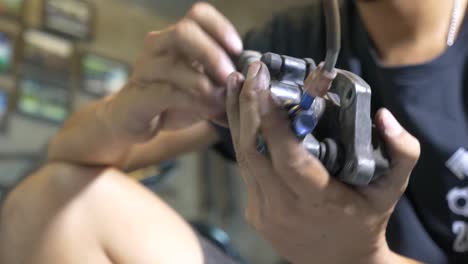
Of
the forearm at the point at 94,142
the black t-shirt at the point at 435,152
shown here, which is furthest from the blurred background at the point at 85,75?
the black t-shirt at the point at 435,152

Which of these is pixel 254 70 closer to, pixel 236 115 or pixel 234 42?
pixel 236 115

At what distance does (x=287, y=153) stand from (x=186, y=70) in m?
0.20

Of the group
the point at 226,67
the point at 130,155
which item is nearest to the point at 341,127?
the point at 226,67

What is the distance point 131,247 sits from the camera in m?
0.50

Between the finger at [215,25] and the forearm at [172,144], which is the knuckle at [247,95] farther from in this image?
the forearm at [172,144]

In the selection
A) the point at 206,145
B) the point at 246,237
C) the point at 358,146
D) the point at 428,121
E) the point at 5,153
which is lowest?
the point at 246,237

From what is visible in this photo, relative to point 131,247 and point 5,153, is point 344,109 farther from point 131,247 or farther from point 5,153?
point 5,153

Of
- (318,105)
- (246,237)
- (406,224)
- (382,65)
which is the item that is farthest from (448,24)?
(246,237)

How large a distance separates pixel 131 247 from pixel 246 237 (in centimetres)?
94

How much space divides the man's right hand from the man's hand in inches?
4.6

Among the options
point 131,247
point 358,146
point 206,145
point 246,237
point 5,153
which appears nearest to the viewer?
point 358,146

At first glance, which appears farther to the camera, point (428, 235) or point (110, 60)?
point (110, 60)

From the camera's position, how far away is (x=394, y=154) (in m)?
0.28

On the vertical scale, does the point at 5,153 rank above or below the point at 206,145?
below
